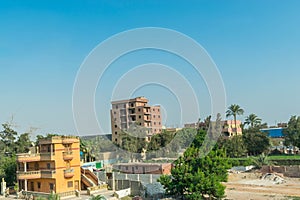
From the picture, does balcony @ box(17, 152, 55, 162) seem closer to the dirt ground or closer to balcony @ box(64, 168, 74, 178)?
balcony @ box(64, 168, 74, 178)

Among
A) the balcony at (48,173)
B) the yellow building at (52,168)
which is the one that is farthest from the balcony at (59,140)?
the balcony at (48,173)

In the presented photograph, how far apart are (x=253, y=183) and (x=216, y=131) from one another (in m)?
21.2

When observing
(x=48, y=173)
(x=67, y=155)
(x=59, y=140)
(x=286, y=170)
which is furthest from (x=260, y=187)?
(x=48, y=173)

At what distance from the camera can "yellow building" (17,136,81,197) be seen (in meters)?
25.2

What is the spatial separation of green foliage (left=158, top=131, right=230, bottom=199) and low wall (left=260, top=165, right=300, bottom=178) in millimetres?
13515

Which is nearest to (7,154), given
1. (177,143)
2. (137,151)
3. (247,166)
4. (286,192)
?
(137,151)

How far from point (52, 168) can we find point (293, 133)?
32.9 metres

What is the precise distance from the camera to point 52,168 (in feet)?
83.0

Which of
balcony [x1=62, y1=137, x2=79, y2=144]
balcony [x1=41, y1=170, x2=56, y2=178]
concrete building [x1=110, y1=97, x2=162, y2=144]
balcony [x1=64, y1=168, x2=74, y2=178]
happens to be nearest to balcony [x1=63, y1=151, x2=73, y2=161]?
balcony [x1=62, y1=137, x2=79, y2=144]

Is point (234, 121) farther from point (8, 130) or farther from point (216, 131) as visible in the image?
point (8, 130)

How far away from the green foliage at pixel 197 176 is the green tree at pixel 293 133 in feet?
83.4

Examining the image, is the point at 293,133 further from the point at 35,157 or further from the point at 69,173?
the point at 35,157

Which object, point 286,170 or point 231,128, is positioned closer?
point 286,170

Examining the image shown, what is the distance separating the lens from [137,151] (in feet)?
170
